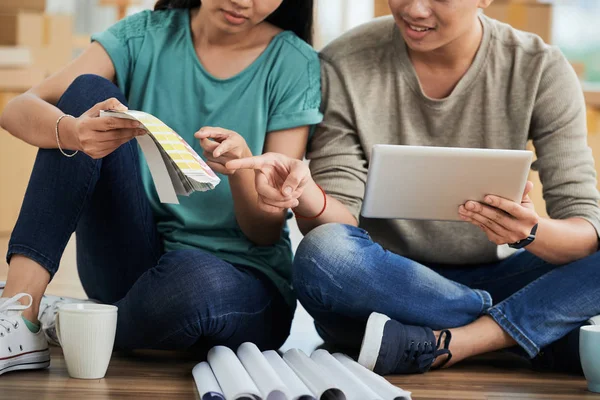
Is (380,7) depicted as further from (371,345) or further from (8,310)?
(8,310)

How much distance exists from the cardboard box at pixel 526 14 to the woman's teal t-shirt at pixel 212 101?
59.8 inches

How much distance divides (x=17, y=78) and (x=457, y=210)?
2.33 m

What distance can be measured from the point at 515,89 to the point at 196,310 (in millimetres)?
719

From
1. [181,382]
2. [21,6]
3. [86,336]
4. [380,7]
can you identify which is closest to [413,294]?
[181,382]

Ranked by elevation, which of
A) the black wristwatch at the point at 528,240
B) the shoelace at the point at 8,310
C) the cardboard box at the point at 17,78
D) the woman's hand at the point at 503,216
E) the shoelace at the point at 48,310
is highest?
the woman's hand at the point at 503,216

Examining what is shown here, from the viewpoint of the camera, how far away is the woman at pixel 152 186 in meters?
1.34

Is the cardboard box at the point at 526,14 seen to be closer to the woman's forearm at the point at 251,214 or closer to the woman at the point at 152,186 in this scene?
the woman at the point at 152,186

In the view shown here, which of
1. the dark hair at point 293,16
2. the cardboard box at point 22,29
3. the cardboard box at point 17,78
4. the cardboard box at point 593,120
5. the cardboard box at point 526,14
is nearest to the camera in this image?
the dark hair at point 293,16

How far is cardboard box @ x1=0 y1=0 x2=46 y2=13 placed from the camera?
11.2ft

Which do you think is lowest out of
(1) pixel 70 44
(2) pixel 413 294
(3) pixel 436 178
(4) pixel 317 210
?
(1) pixel 70 44

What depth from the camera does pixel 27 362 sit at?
1314mm

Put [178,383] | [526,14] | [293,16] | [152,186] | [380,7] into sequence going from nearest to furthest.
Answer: [178,383] < [152,186] < [293,16] < [380,7] < [526,14]

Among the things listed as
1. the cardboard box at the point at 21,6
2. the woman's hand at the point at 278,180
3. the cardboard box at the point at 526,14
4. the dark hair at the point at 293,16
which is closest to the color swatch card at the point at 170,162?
the woman's hand at the point at 278,180

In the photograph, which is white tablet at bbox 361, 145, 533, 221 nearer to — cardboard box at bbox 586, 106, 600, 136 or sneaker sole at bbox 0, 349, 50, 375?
sneaker sole at bbox 0, 349, 50, 375
